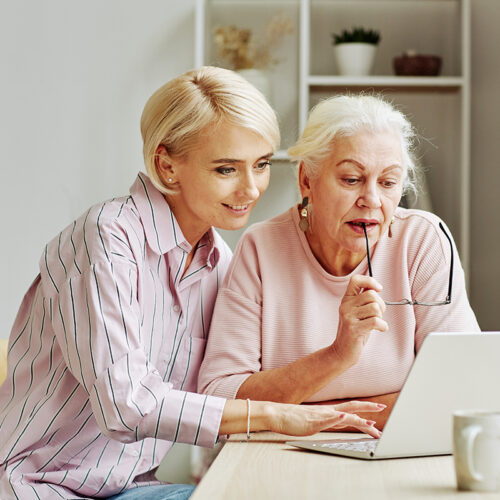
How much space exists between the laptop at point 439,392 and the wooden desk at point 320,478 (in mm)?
19

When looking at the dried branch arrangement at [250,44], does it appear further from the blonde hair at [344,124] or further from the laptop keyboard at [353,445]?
the laptop keyboard at [353,445]

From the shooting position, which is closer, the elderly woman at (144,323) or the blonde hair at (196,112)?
the elderly woman at (144,323)

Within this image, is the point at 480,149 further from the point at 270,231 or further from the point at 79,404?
the point at 79,404

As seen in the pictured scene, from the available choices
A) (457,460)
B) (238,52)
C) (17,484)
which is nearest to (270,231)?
(17,484)

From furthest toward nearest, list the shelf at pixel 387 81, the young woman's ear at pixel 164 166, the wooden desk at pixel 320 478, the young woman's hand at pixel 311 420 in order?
the shelf at pixel 387 81
the young woman's ear at pixel 164 166
the young woman's hand at pixel 311 420
the wooden desk at pixel 320 478

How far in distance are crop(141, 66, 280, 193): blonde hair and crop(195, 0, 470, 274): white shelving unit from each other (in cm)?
134

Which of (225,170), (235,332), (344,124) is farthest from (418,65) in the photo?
(235,332)

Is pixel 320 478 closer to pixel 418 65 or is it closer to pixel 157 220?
pixel 157 220

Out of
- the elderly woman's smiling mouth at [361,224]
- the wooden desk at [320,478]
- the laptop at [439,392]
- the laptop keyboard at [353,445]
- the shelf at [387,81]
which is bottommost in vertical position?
the laptop keyboard at [353,445]

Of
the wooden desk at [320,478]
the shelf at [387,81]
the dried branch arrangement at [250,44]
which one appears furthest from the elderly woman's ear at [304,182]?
the dried branch arrangement at [250,44]

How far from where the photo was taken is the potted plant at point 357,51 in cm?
278

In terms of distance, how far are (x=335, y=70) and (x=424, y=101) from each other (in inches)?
13.8

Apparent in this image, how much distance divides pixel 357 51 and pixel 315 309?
152 centimetres

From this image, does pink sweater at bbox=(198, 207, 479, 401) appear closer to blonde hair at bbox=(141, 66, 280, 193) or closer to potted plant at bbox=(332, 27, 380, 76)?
blonde hair at bbox=(141, 66, 280, 193)
